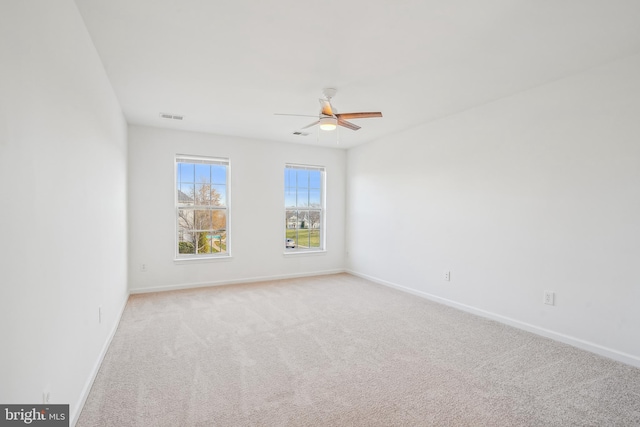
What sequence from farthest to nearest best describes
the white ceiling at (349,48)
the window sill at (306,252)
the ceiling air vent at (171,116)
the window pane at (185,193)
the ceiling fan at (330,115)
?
the window sill at (306,252)
the window pane at (185,193)
the ceiling air vent at (171,116)
the ceiling fan at (330,115)
the white ceiling at (349,48)

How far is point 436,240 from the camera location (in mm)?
4477

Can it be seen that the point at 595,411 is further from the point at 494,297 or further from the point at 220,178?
the point at 220,178

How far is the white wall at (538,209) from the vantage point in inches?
107

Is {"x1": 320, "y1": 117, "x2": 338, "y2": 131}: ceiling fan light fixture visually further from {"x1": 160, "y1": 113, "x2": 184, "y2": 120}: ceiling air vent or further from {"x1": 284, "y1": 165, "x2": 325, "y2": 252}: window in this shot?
{"x1": 284, "y1": 165, "x2": 325, "y2": 252}: window

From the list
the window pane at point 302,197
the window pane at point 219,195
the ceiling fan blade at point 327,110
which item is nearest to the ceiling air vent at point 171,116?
the window pane at point 219,195

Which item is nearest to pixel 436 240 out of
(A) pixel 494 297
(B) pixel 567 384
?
(A) pixel 494 297

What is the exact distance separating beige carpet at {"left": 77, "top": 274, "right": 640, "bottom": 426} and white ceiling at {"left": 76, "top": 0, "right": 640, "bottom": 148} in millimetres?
2554

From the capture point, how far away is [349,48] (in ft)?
8.37

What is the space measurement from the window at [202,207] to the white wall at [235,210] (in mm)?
140

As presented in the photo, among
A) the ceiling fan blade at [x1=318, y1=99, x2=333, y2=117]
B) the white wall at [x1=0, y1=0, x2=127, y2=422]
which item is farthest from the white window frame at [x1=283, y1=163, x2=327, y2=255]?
the white wall at [x1=0, y1=0, x2=127, y2=422]

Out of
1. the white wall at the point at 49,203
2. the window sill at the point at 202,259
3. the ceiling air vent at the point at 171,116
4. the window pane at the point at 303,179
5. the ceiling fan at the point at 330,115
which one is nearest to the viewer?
the white wall at the point at 49,203

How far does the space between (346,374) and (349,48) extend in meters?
2.57

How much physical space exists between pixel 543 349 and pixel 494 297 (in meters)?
0.84

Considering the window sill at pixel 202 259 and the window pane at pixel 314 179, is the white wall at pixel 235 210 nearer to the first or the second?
the window sill at pixel 202 259
